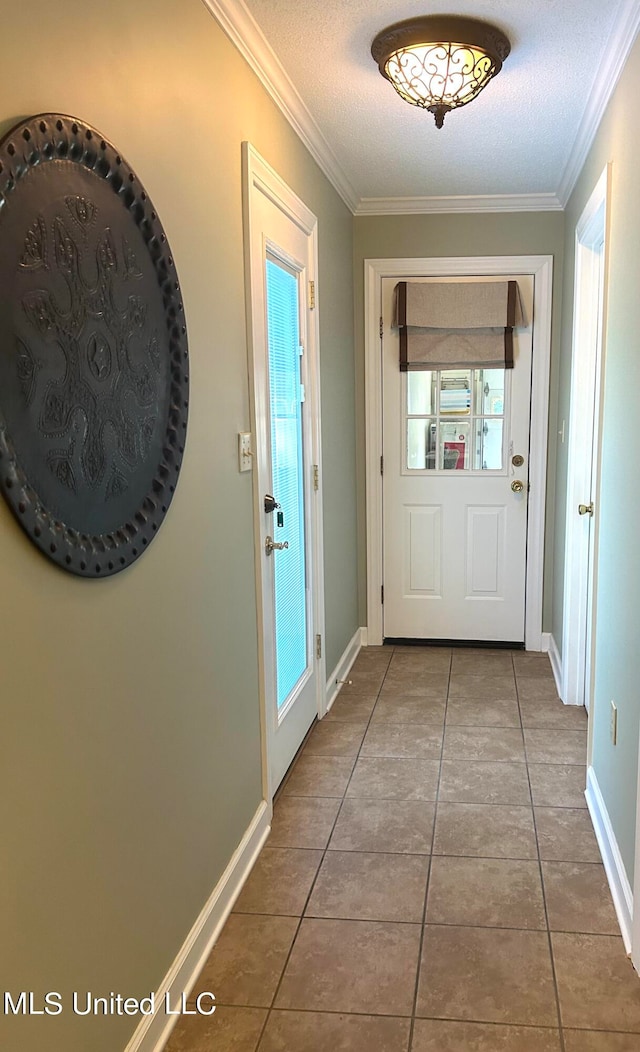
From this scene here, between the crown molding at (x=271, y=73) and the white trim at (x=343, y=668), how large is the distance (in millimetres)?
2227

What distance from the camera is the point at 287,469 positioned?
280cm

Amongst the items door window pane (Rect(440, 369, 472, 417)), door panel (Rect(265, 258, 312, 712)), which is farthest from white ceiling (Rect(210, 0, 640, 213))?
door window pane (Rect(440, 369, 472, 417))

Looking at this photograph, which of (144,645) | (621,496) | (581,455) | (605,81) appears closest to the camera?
(144,645)

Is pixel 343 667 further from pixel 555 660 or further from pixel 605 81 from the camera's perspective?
pixel 605 81

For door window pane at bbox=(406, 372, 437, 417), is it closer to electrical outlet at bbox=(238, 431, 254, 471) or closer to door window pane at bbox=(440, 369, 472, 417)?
door window pane at bbox=(440, 369, 472, 417)

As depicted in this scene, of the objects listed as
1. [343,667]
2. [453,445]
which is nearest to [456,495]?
[453,445]

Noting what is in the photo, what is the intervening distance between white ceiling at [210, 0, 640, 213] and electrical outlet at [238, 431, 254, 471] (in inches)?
41.4

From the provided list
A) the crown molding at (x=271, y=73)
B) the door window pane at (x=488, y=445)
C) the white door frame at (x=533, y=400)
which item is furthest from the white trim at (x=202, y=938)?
the door window pane at (x=488, y=445)

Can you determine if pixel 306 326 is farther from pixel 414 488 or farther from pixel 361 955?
pixel 361 955

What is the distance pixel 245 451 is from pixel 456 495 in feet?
7.21

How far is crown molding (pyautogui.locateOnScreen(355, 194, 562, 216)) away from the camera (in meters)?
3.86

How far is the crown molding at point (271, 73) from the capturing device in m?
1.97

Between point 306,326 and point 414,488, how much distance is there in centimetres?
145

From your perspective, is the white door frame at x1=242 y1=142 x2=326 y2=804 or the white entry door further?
the white entry door
